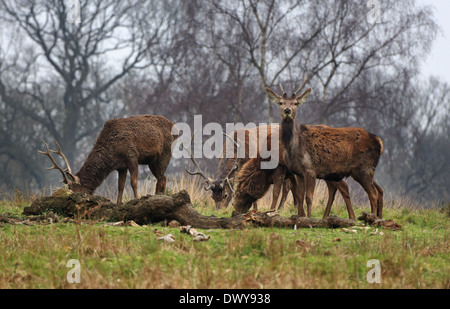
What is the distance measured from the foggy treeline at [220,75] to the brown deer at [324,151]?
1190 centimetres

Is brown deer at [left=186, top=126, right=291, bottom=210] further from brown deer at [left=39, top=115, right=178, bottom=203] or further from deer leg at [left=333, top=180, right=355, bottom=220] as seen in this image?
deer leg at [left=333, top=180, right=355, bottom=220]

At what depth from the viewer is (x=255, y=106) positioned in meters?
31.6

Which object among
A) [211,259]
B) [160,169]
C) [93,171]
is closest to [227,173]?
[160,169]

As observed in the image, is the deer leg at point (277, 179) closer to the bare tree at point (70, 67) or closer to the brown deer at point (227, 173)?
the brown deer at point (227, 173)

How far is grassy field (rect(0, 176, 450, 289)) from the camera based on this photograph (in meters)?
5.27

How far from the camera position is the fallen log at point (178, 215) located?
805 centimetres

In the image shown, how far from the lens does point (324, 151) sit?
1014 centimetres

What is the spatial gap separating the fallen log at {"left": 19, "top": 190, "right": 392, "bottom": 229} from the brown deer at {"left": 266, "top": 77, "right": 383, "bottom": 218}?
1807 mm

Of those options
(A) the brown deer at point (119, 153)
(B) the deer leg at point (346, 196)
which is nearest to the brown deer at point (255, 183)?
(B) the deer leg at point (346, 196)
